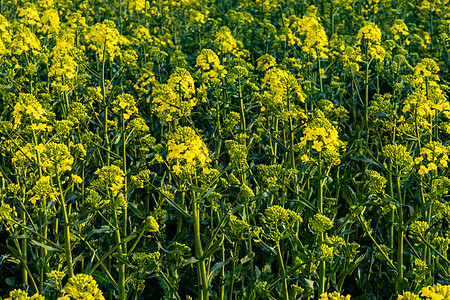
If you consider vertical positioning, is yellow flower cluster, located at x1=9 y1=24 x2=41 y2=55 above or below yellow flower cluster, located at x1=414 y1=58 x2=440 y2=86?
above

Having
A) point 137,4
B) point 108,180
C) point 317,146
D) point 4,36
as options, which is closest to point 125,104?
point 108,180

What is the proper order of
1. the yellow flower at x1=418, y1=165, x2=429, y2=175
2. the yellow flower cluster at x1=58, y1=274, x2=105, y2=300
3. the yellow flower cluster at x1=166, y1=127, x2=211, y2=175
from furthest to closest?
the yellow flower at x1=418, y1=165, x2=429, y2=175 < the yellow flower cluster at x1=166, y1=127, x2=211, y2=175 < the yellow flower cluster at x1=58, y1=274, x2=105, y2=300

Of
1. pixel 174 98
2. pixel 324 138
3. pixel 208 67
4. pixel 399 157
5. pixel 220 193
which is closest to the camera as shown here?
pixel 399 157

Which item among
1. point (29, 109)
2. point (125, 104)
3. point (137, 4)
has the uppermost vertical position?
point (29, 109)

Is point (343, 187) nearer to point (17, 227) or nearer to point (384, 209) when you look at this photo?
point (384, 209)

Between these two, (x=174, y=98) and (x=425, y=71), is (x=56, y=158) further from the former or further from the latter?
(x=425, y=71)

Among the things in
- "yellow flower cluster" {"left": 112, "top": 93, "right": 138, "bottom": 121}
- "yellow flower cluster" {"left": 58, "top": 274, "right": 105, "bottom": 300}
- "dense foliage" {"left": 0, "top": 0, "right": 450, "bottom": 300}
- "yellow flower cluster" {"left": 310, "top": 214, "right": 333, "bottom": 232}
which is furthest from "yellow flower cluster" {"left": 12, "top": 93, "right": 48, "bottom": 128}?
"yellow flower cluster" {"left": 310, "top": 214, "right": 333, "bottom": 232}

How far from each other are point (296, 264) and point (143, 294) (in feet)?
5.03

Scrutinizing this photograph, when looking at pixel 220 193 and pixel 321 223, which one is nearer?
pixel 321 223

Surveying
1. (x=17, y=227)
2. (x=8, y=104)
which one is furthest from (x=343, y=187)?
(x=8, y=104)

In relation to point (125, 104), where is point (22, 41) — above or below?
above

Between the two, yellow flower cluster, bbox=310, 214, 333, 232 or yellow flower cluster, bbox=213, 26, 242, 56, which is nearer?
yellow flower cluster, bbox=310, 214, 333, 232

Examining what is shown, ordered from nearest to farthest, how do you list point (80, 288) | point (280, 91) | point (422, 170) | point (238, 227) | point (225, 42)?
1. point (80, 288)
2. point (238, 227)
3. point (422, 170)
4. point (280, 91)
5. point (225, 42)

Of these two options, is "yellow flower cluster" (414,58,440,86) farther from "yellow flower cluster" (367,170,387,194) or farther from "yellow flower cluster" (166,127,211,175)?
"yellow flower cluster" (166,127,211,175)
